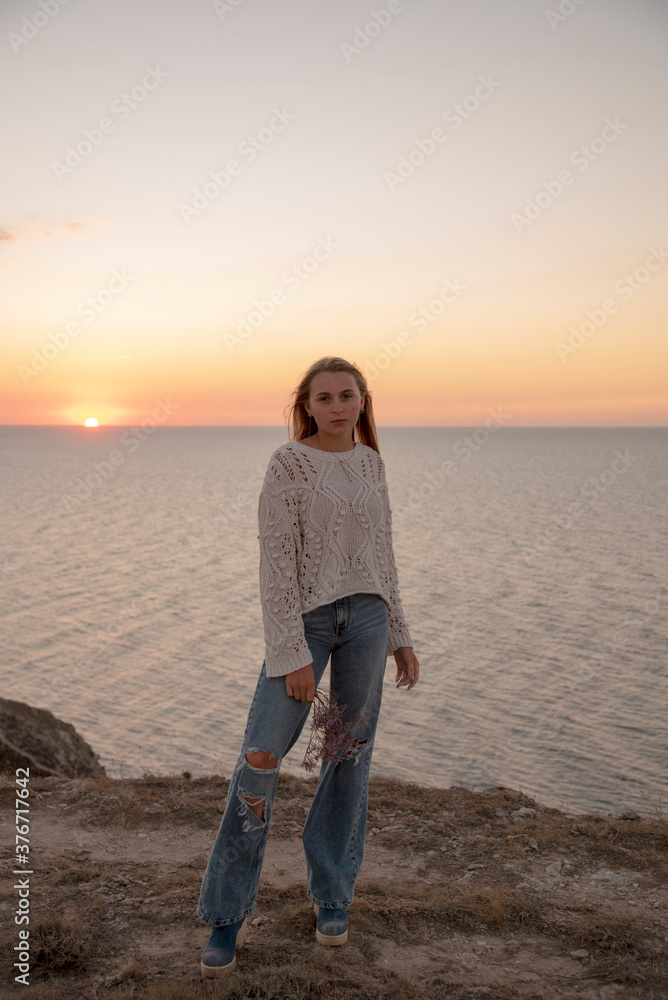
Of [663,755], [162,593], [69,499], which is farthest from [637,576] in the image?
[69,499]

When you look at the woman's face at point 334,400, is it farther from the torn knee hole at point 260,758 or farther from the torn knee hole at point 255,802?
the torn knee hole at point 255,802

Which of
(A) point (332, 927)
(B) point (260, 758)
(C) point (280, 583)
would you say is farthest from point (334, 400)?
(A) point (332, 927)

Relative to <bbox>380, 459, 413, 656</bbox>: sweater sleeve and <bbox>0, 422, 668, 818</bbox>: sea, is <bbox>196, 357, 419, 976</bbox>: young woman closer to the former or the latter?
<bbox>380, 459, 413, 656</bbox>: sweater sleeve

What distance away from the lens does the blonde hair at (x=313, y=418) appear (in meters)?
3.69

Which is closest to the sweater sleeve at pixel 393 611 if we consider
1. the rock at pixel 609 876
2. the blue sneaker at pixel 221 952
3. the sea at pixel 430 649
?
the blue sneaker at pixel 221 952

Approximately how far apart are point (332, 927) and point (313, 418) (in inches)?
99.3

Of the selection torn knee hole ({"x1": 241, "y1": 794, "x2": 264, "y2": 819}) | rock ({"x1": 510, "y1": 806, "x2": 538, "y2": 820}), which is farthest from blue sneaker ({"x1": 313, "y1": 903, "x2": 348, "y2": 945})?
rock ({"x1": 510, "y1": 806, "x2": 538, "y2": 820})

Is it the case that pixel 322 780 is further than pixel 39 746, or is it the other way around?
pixel 39 746

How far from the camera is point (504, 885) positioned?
4.79 meters

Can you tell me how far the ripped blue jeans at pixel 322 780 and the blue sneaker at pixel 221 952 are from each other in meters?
0.11

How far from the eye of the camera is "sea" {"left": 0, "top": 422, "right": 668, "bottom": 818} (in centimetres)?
1409

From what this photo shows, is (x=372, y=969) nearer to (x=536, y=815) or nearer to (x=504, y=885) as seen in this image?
(x=504, y=885)

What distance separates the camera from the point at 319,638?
11.3ft

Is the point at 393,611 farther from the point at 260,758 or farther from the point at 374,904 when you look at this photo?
the point at 374,904
